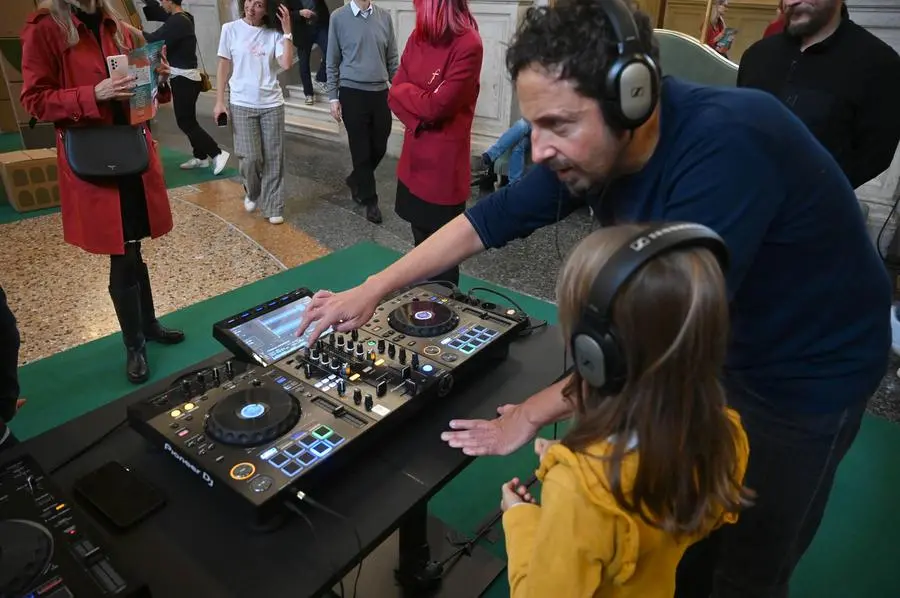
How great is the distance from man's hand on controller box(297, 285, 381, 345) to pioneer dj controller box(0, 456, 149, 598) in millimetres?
478

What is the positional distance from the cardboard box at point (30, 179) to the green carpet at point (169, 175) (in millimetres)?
66

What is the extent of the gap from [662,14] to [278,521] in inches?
263

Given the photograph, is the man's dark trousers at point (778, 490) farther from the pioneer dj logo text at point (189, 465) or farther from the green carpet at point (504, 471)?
the pioneer dj logo text at point (189, 465)

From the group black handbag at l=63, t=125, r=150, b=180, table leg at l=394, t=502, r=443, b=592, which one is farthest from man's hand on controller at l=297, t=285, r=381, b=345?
black handbag at l=63, t=125, r=150, b=180

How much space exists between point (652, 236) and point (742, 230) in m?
0.23

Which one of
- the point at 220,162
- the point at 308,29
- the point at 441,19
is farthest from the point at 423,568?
the point at 308,29

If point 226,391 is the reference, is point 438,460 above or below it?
below

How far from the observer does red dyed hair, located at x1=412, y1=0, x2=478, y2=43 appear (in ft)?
7.46

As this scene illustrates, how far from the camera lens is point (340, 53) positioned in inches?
157

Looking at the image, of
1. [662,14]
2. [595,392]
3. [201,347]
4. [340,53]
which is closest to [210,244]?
[201,347]

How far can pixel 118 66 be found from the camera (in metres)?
1.96

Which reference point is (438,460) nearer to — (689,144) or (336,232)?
(689,144)

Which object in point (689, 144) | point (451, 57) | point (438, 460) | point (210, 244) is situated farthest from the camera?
point (210, 244)

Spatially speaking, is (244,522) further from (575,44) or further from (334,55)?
(334,55)
